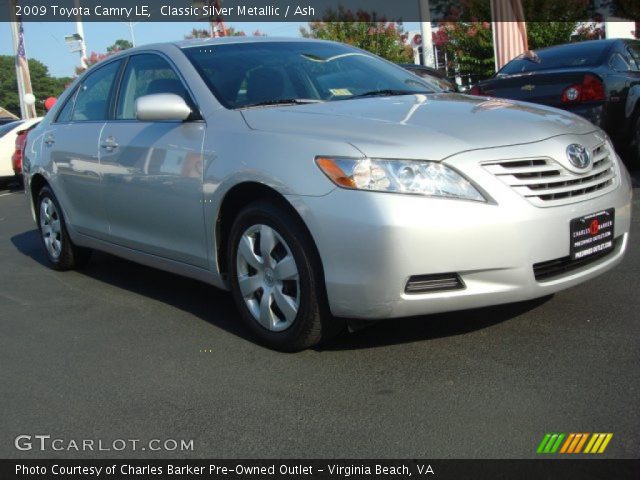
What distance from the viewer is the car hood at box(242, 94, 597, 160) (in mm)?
3561

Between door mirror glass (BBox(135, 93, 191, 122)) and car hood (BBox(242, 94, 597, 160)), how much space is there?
373 millimetres

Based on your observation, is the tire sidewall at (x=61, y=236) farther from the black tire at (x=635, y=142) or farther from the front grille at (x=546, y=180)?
the black tire at (x=635, y=142)

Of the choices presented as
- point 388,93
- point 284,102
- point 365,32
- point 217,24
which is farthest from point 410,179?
point 217,24

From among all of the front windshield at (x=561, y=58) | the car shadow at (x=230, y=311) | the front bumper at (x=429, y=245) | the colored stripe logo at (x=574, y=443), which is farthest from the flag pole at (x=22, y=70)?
the colored stripe logo at (x=574, y=443)

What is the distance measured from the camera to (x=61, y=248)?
6246 millimetres

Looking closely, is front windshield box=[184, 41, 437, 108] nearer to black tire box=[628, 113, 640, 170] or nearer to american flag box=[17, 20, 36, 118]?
black tire box=[628, 113, 640, 170]

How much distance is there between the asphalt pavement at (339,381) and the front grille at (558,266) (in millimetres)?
342

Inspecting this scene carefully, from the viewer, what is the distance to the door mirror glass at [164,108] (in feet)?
14.3

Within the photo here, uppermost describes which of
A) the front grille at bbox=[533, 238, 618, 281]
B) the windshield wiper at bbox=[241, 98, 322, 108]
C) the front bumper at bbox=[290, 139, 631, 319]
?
the windshield wiper at bbox=[241, 98, 322, 108]

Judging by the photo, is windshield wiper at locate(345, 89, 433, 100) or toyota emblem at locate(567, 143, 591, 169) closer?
toyota emblem at locate(567, 143, 591, 169)

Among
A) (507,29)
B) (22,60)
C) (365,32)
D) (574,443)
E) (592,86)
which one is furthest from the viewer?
(22,60)

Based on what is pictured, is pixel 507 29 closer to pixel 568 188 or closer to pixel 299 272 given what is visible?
pixel 568 188

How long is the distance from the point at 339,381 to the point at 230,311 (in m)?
1.45

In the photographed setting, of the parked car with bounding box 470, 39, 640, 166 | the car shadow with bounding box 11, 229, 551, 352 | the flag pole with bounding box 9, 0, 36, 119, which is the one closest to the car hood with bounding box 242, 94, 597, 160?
the car shadow with bounding box 11, 229, 551, 352
